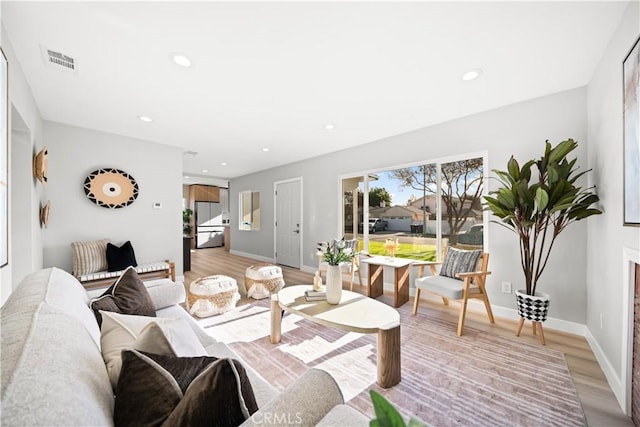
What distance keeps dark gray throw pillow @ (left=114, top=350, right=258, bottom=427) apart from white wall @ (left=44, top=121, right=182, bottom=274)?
13.3 ft

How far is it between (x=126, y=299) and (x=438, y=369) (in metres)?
2.25

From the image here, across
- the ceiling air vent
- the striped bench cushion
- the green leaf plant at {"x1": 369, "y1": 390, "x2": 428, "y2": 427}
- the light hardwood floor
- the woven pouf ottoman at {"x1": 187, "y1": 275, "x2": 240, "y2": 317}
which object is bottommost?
the light hardwood floor

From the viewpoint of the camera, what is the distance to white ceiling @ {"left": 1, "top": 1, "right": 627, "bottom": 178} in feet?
5.16

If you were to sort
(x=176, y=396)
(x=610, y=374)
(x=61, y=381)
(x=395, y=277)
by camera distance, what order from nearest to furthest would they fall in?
(x=61, y=381), (x=176, y=396), (x=610, y=374), (x=395, y=277)

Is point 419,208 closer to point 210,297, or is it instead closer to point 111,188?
point 210,297

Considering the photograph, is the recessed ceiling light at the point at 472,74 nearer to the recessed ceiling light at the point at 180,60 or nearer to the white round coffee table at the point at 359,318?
the white round coffee table at the point at 359,318

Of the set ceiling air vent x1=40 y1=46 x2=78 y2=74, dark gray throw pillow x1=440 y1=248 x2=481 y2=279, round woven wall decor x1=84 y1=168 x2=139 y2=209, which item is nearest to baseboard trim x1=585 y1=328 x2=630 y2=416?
dark gray throw pillow x1=440 y1=248 x2=481 y2=279

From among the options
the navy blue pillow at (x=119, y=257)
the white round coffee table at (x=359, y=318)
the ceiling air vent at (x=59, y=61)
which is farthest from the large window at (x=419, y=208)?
the ceiling air vent at (x=59, y=61)

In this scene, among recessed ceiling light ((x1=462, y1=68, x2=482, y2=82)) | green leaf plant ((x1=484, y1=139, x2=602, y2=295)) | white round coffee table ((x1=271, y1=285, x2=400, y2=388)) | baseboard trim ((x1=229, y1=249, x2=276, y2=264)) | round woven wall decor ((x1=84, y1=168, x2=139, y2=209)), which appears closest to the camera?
white round coffee table ((x1=271, y1=285, x2=400, y2=388))

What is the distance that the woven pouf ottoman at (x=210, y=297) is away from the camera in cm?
289

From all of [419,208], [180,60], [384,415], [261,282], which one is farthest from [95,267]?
[419,208]

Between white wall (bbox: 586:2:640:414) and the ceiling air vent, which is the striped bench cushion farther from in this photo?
white wall (bbox: 586:2:640:414)

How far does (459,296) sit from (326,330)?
1.39 meters

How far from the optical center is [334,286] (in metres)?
2.19
